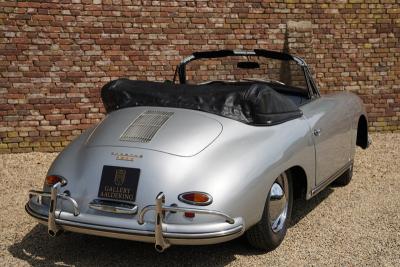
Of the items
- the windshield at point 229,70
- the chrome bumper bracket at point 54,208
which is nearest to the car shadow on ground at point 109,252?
the chrome bumper bracket at point 54,208

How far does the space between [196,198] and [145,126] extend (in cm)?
78

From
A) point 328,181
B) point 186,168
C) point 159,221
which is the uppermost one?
point 186,168

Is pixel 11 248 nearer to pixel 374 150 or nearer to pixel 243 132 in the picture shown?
pixel 243 132

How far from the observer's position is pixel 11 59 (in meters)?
7.14

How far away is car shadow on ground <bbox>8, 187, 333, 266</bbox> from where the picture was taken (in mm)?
3939

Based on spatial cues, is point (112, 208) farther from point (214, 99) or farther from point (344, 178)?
point (344, 178)

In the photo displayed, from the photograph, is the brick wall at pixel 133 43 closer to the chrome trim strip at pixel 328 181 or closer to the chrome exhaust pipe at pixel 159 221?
the chrome trim strip at pixel 328 181

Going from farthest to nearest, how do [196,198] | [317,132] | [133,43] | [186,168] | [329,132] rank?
[133,43] < [329,132] < [317,132] < [186,168] < [196,198]

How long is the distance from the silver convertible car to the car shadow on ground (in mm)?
280

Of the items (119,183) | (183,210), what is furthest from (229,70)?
(183,210)

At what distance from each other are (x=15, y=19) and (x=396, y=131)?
20.1 ft

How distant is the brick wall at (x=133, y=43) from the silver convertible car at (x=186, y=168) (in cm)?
305

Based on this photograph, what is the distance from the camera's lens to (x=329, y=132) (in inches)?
194

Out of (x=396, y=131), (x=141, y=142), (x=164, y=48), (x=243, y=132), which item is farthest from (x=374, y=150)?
(x=141, y=142)
